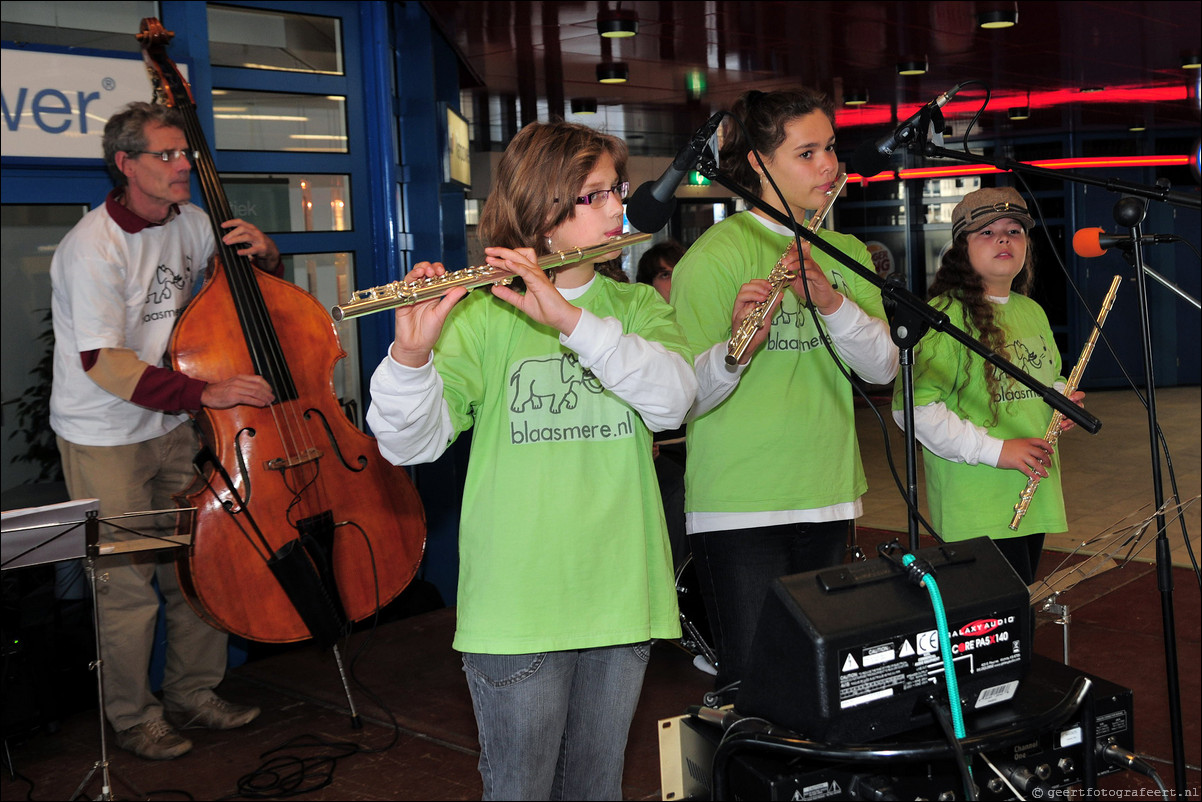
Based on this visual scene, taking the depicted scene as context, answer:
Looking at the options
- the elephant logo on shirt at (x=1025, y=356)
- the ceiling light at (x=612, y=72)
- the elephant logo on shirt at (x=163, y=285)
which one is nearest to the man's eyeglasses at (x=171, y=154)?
the elephant logo on shirt at (x=163, y=285)

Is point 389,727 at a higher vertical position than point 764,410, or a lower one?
lower

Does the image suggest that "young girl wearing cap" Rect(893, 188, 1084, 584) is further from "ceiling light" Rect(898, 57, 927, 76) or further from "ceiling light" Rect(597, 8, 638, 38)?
"ceiling light" Rect(898, 57, 927, 76)

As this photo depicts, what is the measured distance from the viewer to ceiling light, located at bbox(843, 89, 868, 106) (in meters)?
8.36

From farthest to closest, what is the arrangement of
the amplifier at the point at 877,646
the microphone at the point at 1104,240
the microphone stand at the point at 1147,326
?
1. the microphone at the point at 1104,240
2. the microphone stand at the point at 1147,326
3. the amplifier at the point at 877,646

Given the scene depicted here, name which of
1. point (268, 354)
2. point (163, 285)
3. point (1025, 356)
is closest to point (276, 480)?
point (268, 354)

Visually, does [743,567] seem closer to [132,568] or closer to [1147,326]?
[1147,326]

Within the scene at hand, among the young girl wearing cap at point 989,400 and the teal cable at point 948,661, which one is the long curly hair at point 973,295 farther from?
the teal cable at point 948,661

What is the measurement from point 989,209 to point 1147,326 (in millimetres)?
791

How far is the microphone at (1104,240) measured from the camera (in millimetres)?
1938

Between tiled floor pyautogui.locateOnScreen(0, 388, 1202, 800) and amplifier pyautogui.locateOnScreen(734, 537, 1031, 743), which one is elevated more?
amplifier pyautogui.locateOnScreen(734, 537, 1031, 743)

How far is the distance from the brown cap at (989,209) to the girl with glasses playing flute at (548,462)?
1.18 metres

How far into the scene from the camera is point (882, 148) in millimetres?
1781

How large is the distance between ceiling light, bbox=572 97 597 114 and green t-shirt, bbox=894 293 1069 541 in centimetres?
676

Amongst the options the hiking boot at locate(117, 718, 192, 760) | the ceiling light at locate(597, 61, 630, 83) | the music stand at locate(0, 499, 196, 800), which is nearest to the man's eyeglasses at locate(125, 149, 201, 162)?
the music stand at locate(0, 499, 196, 800)
